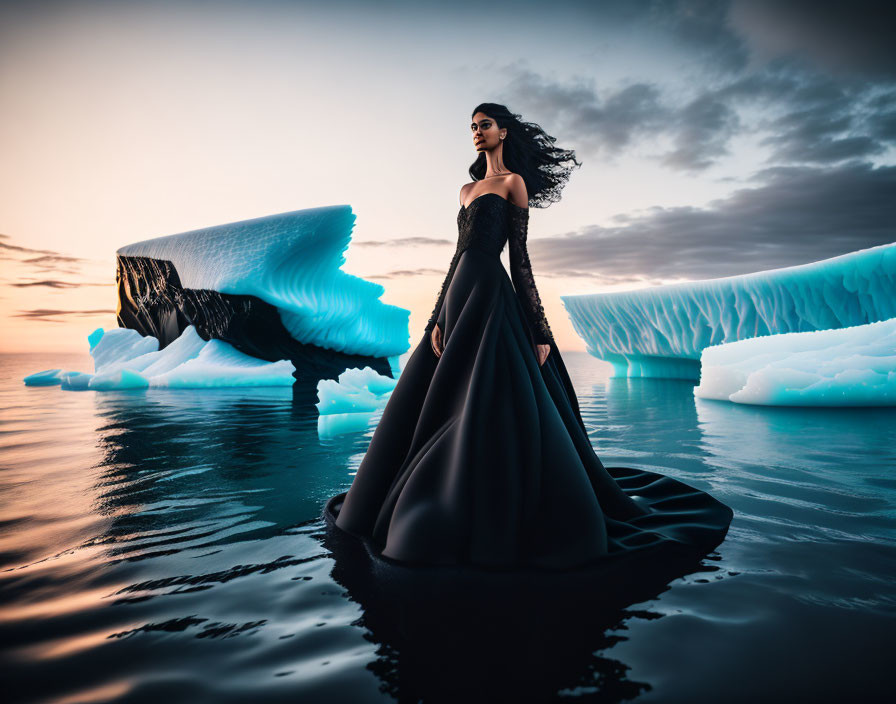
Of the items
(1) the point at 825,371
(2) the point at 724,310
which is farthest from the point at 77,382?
(2) the point at 724,310

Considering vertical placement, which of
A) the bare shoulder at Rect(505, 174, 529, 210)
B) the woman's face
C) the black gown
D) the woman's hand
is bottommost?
the black gown

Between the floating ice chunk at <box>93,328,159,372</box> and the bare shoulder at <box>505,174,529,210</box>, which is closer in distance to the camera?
the bare shoulder at <box>505,174,529,210</box>

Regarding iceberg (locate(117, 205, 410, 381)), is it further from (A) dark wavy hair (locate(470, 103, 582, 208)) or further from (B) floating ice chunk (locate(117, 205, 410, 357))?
(A) dark wavy hair (locate(470, 103, 582, 208))

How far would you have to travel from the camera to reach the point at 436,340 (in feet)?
7.02

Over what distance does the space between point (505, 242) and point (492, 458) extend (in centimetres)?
99

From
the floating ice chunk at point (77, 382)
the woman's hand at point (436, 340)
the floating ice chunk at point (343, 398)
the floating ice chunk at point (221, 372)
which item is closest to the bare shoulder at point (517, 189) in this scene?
the woman's hand at point (436, 340)

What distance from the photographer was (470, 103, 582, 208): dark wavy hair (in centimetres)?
225

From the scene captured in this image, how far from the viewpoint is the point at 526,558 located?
1.66 m

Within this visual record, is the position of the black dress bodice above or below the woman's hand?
above

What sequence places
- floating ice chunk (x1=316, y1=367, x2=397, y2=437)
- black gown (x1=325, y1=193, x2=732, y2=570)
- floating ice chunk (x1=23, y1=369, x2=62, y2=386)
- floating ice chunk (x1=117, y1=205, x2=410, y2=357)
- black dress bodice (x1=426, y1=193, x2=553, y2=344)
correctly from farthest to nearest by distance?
floating ice chunk (x1=23, y1=369, x2=62, y2=386) < floating ice chunk (x1=117, y1=205, x2=410, y2=357) < floating ice chunk (x1=316, y1=367, x2=397, y2=437) < black dress bodice (x1=426, y1=193, x2=553, y2=344) < black gown (x1=325, y1=193, x2=732, y2=570)

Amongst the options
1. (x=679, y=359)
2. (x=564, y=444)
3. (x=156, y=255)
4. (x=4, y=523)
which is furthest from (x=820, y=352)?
(x=156, y=255)

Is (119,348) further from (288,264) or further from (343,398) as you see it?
(343,398)

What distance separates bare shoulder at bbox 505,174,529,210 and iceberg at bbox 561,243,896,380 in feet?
40.9

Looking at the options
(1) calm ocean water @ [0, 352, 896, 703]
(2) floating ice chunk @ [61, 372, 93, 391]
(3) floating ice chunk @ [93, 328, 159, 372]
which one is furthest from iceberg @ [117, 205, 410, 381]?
(1) calm ocean water @ [0, 352, 896, 703]
